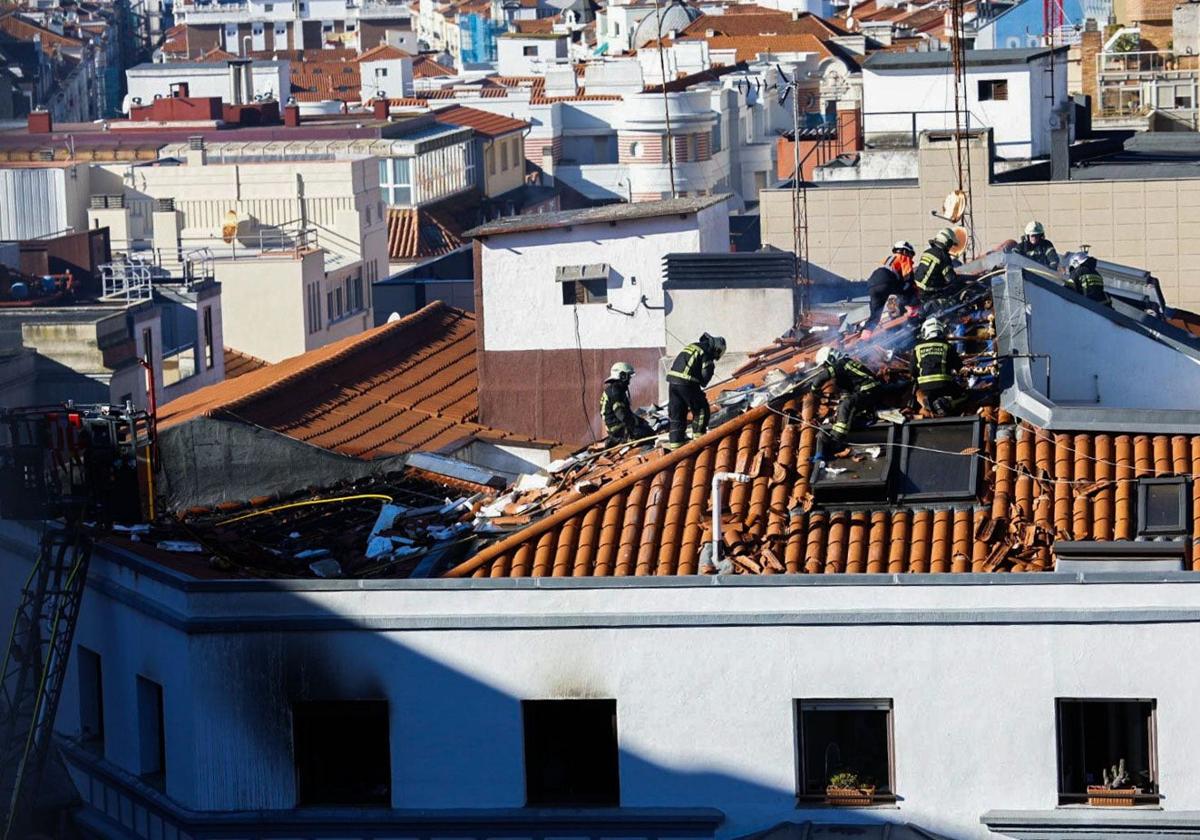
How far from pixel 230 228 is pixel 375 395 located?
1489 inches

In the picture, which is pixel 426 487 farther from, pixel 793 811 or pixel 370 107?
pixel 370 107

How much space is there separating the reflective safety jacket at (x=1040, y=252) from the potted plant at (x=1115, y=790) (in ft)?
48.2

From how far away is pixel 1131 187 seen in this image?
47031mm

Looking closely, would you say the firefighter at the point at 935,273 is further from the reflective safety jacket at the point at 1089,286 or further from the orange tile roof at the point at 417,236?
the orange tile roof at the point at 417,236

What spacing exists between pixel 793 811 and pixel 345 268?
61300 mm

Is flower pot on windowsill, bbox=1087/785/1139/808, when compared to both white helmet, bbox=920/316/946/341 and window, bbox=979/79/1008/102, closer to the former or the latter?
white helmet, bbox=920/316/946/341

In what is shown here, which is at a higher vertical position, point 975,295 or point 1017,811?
point 975,295

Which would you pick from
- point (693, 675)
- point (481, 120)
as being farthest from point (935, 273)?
point (481, 120)

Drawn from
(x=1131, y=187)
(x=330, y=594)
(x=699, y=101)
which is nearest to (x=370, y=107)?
(x=699, y=101)

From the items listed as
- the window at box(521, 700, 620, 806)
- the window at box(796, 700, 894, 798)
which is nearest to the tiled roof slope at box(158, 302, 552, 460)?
the window at box(521, 700, 620, 806)

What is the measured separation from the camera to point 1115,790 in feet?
74.4

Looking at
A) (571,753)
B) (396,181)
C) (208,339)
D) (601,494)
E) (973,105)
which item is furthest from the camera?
(396,181)

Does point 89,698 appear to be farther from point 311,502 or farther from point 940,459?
point 940,459

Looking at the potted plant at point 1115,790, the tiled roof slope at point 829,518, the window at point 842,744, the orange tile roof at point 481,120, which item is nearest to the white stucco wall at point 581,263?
the tiled roof slope at point 829,518
